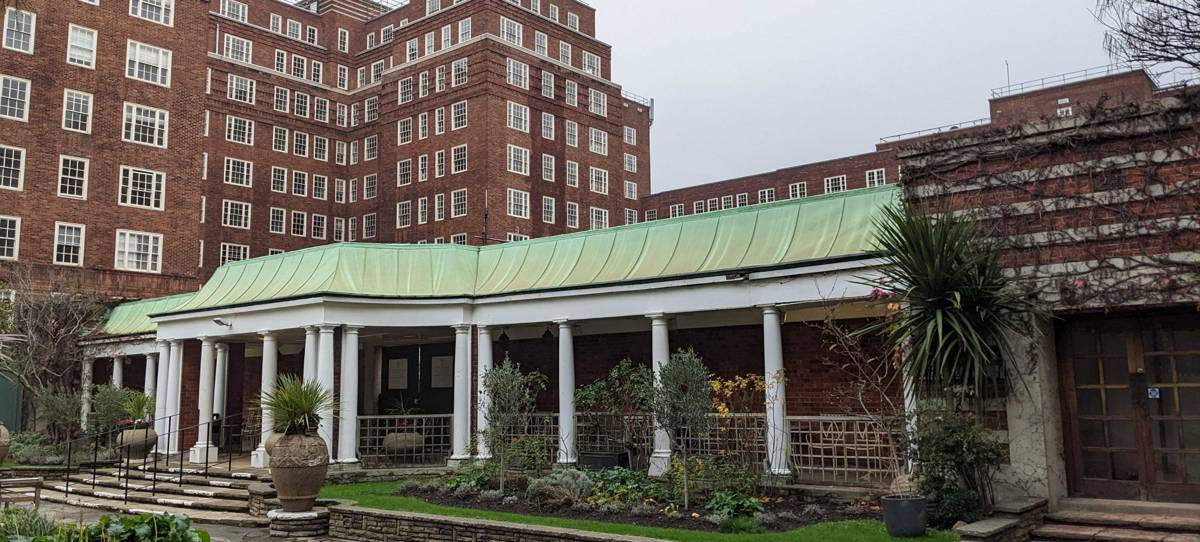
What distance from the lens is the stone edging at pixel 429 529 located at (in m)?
11.1

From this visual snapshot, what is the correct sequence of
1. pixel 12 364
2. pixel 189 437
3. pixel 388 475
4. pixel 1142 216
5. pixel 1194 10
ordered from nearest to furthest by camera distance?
pixel 1194 10 → pixel 1142 216 → pixel 388 475 → pixel 189 437 → pixel 12 364

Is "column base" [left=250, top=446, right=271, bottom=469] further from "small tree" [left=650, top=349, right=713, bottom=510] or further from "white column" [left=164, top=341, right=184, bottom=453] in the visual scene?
"small tree" [left=650, top=349, right=713, bottom=510]

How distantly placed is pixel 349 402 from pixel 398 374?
23.9 feet

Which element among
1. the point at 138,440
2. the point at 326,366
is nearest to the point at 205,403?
the point at 138,440

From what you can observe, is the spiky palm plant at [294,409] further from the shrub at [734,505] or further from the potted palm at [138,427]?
the potted palm at [138,427]

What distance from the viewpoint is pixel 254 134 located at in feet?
179

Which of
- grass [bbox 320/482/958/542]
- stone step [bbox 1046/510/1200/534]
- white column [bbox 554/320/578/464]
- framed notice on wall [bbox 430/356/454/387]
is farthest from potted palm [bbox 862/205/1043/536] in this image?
framed notice on wall [bbox 430/356/454/387]

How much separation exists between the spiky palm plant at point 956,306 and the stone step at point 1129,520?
1606 mm

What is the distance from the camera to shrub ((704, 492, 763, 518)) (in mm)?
12281

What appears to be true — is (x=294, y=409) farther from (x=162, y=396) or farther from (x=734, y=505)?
(x=162, y=396)

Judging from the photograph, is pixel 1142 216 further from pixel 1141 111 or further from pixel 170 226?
pixel 170 226

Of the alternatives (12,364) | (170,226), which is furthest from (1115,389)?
(170,226)

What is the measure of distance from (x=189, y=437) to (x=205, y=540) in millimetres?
17286

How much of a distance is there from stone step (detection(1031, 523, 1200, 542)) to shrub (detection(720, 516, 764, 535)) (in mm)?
3205
